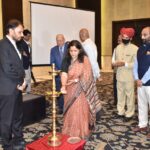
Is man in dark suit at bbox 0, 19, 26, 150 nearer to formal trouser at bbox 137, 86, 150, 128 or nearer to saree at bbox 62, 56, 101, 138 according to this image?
saree at bbox 62, 56, 101, 138

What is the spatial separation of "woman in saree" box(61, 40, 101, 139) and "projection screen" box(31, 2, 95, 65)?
13.8 feet

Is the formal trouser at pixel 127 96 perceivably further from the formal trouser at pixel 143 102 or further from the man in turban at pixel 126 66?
the formal trouser at pixel 143 102

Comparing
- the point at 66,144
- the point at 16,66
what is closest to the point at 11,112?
the point at 16,66

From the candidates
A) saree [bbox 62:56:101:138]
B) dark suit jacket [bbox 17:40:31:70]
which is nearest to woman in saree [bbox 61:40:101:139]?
saree [bbox 62:56:101:138]

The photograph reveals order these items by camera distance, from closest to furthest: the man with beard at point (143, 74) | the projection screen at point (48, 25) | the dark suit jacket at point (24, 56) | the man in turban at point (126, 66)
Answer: the man with beard at point (143, 74) → the man in turban at point (126, 66) → the dark suit jacket at point (24, 56) → the projection screen at point (48, 25)

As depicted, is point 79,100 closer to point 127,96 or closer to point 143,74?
point 143,74

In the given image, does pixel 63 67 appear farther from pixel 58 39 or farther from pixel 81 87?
pixel 58 39

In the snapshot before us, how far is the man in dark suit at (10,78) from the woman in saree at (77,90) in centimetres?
66

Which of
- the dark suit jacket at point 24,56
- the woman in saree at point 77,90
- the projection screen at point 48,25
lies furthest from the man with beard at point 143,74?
the projection screen at point 48,25

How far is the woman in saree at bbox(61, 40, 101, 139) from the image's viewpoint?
344 cm

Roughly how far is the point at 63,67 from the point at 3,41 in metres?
0.94

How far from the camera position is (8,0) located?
8289 millimetres

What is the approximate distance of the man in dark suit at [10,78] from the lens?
2848 mm

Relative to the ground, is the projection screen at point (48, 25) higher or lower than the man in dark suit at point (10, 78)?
higher
